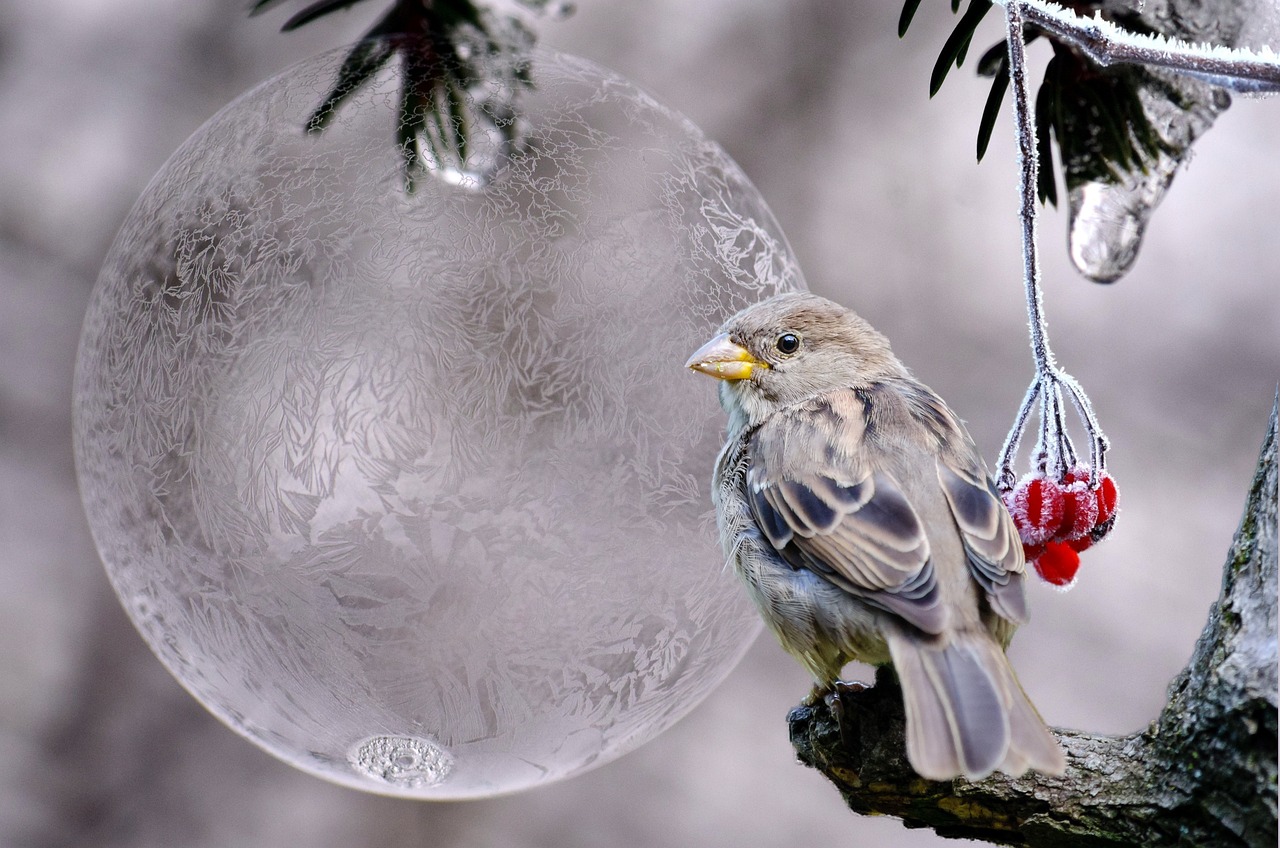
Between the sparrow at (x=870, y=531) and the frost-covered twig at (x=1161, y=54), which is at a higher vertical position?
the frost-covered twig at (x=1161, y=54)

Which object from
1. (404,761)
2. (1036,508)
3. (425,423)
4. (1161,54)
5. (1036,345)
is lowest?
(404,761)

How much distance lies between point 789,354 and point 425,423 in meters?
0.41

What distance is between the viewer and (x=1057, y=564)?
1.05 m

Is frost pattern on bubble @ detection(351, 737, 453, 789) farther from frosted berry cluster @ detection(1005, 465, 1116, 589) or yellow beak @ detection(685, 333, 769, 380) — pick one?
frosted berry cluster @ detection(1005, 465, 1116, 589)

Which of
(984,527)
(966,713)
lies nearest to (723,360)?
(984,527)

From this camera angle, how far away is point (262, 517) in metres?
0.98

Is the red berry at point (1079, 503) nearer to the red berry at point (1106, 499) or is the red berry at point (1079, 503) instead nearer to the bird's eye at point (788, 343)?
the red berry at point (1106, 499)

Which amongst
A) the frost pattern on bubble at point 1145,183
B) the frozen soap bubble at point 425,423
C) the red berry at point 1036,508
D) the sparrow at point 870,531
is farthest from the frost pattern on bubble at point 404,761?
the frost pattern on bubble at point 1145,183

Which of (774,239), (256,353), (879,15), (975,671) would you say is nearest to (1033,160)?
(774,239)

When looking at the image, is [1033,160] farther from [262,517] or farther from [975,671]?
[262,517]

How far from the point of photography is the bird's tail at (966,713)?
811 millimetres

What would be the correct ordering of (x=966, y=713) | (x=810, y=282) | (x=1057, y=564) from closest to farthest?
(x=966, y=713), (x=1057, y=564), (x=810, y=282)

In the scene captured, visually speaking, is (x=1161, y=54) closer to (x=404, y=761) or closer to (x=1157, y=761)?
(x=1157, y=761)

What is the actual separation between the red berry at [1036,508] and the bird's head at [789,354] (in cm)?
24
